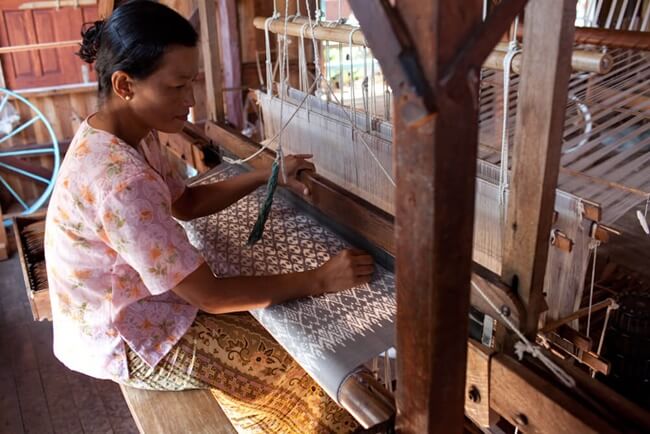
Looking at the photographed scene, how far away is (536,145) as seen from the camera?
99 cm

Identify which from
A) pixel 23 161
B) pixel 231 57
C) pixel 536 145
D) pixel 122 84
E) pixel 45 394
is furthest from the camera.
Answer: pixel 23 161

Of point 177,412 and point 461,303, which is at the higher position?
point 461,303

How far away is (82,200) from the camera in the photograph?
1.22m

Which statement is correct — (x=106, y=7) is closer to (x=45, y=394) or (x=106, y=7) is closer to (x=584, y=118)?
(x=45, y=394)

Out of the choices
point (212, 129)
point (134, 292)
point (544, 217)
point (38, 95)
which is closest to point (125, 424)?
point (212, 129)

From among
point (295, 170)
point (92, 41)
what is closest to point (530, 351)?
point (295, 170)

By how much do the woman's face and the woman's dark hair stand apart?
1 centimetres

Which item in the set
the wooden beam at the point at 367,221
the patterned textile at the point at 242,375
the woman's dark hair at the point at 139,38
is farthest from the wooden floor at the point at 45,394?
the woman's dark hair at the point at 139,38

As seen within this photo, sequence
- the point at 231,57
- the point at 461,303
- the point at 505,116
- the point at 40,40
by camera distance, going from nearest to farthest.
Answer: the point at 461,303
the point at 505,116
the point at 231,57
the point at 40,40

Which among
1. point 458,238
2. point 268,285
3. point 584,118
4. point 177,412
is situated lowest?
point 177,412

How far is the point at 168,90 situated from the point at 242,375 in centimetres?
69

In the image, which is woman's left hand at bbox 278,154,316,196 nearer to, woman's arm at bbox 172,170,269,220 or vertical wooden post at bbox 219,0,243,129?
woman's arm at bbox 172,170,269,220

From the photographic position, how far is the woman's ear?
125 centimetres

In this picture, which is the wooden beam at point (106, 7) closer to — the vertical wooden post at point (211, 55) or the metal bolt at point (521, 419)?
the vertical wooden post at point (211, 55)
